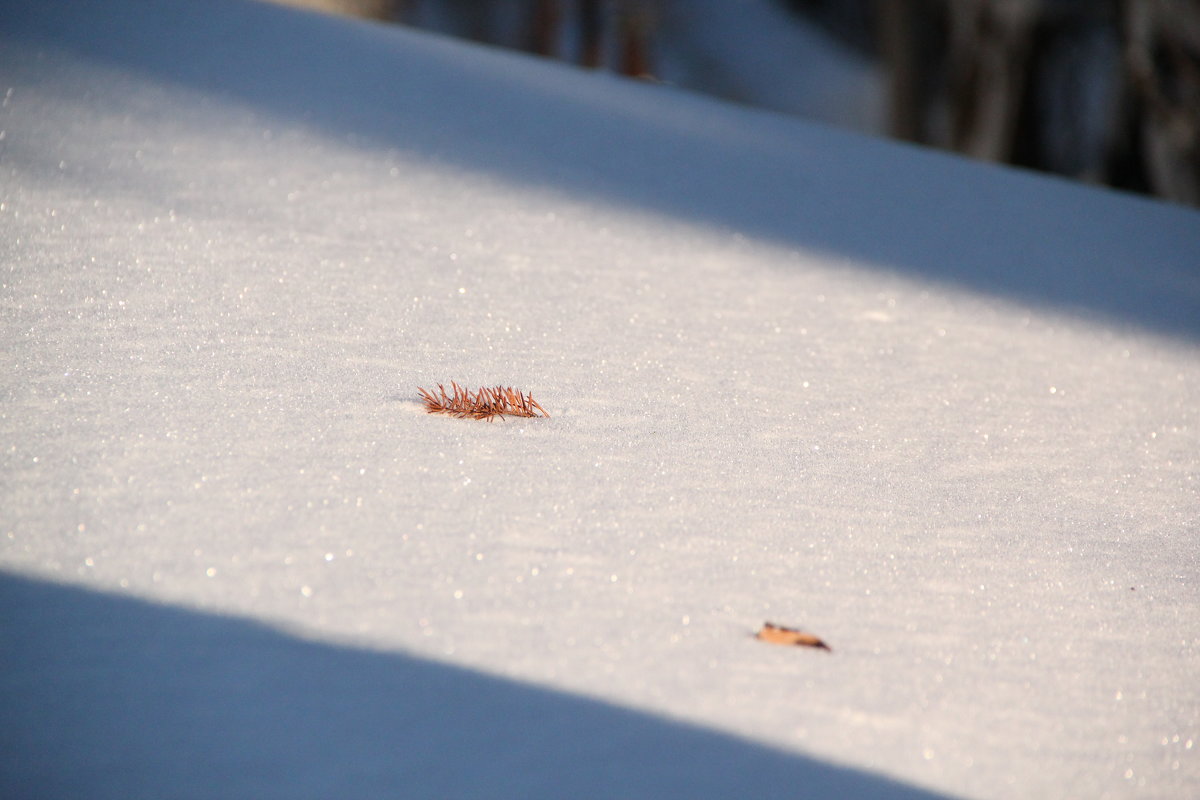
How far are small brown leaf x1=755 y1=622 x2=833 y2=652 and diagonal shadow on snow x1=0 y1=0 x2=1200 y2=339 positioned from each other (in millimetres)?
1338

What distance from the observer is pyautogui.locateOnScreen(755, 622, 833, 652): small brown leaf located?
97cm

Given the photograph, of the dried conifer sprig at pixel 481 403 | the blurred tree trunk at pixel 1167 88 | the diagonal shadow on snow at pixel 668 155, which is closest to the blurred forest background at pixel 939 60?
the blurred tree trunk at pixel 1167 88

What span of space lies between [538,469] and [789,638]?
39cm

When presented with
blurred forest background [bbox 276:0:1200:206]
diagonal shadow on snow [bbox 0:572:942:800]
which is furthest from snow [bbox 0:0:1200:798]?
blurred forest background [bbox 276:0:1200:206]

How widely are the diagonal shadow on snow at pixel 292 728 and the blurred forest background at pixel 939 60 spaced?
4640mm

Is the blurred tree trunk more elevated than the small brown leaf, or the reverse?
the blurred tree trunk

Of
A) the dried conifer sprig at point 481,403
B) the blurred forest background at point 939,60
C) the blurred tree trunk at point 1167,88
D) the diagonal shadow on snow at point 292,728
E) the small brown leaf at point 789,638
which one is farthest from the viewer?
the blurred forest background at point 939,60

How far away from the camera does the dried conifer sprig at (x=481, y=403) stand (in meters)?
1.31

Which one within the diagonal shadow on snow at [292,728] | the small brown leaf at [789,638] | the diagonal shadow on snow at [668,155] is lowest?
the diagonal shadow on snow at [292,728]

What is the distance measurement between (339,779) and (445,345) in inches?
32.7

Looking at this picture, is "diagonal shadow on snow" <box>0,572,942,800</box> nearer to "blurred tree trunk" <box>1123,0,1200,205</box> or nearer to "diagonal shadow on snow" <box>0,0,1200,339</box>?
"diagonal shadow on snow" <box>0,0,1200,339</box>

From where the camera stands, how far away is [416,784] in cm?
79

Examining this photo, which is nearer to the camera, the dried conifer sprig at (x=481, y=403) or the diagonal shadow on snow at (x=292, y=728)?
the diagonal shadow on snow at (x=292, y=728)

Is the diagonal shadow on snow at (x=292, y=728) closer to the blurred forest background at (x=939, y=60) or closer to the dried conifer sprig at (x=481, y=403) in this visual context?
the dried conifer sprig at (x=481, y=403)
